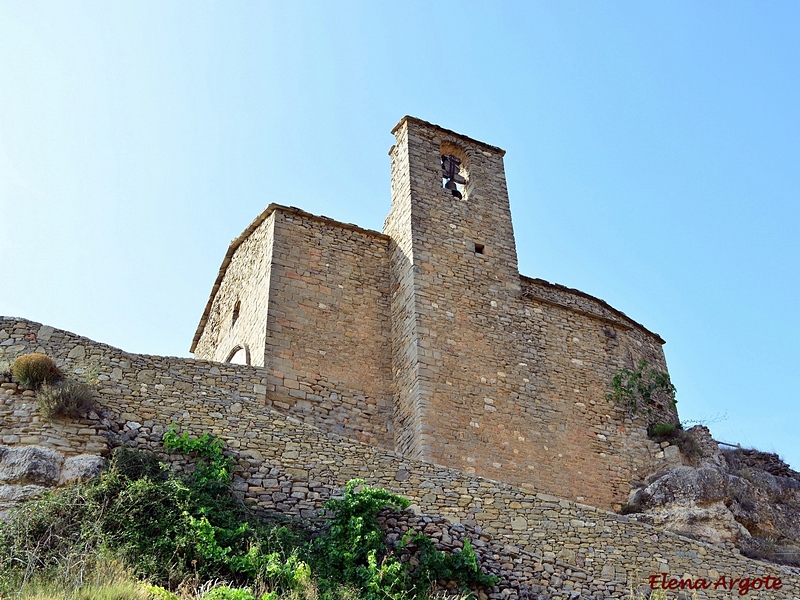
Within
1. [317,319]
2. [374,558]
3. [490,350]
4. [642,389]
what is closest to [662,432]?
[642,389]

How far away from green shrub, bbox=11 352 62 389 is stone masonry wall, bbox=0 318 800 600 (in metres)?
0.26

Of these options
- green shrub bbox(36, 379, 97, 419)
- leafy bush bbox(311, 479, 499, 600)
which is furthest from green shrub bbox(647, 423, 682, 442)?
green shrub bbox(36, 379, 97, 419)

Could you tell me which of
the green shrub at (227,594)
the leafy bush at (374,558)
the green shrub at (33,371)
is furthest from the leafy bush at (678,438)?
the green shrub at (33,371)

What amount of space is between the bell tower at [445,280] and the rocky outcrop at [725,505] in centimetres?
345

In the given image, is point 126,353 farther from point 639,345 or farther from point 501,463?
point 639,345

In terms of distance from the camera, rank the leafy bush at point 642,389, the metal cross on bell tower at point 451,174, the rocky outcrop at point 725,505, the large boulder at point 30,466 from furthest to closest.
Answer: the metal cross on bell tower at point 451,174 → the leafy bush at point 642,389 → the rocky outcrop at point 725,505 → the large boulder at point 30,466

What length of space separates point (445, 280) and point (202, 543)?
785 cm

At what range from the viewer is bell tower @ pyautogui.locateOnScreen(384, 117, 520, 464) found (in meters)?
15.0

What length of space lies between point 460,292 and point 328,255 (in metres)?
2.50

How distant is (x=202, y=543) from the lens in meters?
10.0

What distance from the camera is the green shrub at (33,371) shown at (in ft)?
37.1

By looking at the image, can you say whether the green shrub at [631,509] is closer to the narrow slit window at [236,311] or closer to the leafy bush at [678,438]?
the leafy bush at [678,438]

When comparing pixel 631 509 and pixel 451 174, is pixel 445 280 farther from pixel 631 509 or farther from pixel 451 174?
pixel 631 509

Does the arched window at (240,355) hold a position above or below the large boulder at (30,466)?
above
